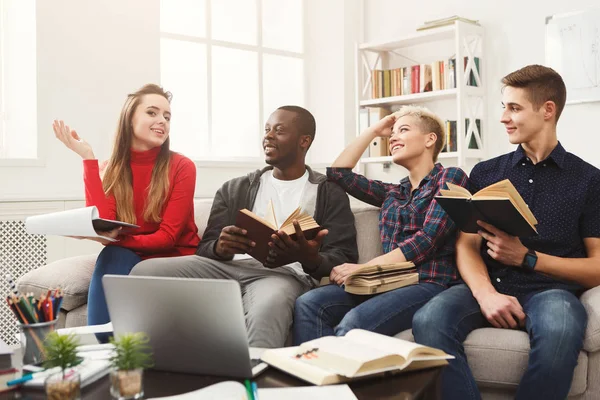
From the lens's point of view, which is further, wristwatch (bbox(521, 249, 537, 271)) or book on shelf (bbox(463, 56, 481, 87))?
book on shelf (bbox(463, 56, 481, 87))

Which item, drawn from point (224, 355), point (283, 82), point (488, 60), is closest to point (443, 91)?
point (488, 60)

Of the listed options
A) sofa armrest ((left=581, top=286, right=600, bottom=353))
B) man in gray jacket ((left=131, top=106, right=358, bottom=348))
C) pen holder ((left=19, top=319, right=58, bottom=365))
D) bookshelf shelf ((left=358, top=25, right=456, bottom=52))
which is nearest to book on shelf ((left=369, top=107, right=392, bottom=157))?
bookshelf shelf ((left=358, top=25, right=456, bottom=52))

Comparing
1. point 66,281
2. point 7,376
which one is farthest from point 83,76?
point 7,376

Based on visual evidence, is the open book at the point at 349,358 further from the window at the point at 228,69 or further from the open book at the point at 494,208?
the window at the point at 228,69

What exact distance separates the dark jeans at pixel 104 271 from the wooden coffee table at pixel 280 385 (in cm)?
93

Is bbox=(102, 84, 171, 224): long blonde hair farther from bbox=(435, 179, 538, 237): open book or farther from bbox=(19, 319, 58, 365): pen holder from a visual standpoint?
bbox=(19, 319, 58, 365): pen holder

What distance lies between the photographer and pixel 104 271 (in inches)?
87.3

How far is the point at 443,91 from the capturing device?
4430 mm

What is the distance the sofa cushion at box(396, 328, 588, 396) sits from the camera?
5.81 ft

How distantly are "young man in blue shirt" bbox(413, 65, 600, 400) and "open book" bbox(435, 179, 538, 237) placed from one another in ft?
0.23

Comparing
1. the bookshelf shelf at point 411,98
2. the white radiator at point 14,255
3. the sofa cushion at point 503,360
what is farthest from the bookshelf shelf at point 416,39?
the sofa cushion at point 503,360

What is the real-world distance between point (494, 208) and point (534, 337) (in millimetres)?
352

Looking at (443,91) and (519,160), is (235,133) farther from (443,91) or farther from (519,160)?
(519,160)

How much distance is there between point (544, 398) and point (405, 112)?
46.1 inches
